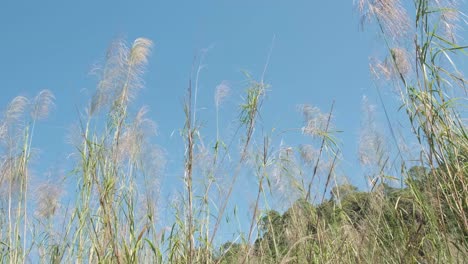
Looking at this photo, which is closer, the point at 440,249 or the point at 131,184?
the point at 440,249

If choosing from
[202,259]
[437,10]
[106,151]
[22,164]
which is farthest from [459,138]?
[22,164]

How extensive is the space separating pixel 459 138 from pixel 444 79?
0.89 ft

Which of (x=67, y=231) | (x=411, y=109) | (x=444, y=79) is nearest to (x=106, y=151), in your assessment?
(x=67, y=231)

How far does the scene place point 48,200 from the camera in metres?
3.46

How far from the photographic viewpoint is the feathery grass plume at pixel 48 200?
3424mm

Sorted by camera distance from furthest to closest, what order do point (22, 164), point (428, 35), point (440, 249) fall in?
point (22, 164) < point (440, 249) < point (428, 35)

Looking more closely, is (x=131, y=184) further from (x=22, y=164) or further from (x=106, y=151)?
(x=22, y=164)

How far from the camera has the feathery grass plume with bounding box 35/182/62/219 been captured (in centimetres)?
342

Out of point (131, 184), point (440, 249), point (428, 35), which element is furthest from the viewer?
point (131, 184)

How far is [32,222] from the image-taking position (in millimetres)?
3170

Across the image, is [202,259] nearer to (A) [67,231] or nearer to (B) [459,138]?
(A) [67,231]

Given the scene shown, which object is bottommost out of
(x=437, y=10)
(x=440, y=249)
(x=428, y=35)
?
(x=440, y=249)

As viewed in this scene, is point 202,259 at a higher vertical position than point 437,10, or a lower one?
lower

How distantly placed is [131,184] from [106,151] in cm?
30
